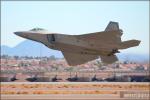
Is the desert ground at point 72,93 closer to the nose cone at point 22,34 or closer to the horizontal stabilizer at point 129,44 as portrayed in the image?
the nose cone at point 22,34

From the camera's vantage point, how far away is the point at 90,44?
35125mm

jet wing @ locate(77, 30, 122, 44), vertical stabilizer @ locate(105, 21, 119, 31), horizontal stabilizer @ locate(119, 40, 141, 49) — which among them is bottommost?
horizontal stabilizer @ locate(119, 40, 141, 49)

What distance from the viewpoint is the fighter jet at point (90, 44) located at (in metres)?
34.4

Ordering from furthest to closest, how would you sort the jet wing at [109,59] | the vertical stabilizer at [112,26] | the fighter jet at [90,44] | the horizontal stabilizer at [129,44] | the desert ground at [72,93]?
the desert ground at [72,93] → the vertical stabilizer at [112,26] → the jet wing at [109,59] → the fighter jet at [90,44] → the horizontal stabilizer at [129,44]

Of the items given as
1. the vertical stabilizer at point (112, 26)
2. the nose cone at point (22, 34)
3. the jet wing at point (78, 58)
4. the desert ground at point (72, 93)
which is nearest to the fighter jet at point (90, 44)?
the jet wing at point (78, 58)

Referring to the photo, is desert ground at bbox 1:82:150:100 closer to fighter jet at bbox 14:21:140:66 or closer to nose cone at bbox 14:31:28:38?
nose cone at bbox 14:31:28:38

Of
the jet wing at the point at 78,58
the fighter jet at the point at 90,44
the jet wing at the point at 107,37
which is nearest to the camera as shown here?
the fighter jet at the point at 90,44

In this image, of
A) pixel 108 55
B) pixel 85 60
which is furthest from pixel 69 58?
pixel 108 55

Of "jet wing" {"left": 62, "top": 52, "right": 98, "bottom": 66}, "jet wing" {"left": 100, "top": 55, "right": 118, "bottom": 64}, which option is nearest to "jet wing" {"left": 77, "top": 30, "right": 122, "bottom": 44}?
"jet wing" {"left": 100, "top": 55, "right": 118, "bottom": 64}

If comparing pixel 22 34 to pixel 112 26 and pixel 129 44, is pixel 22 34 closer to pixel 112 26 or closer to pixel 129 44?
pixel 112 26

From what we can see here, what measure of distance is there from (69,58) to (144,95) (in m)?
29.3

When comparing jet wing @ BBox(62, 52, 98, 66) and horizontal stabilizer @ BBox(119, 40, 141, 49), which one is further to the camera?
jet wing @ BBox(62, 52, 98, 66)

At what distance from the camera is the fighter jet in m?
34.4

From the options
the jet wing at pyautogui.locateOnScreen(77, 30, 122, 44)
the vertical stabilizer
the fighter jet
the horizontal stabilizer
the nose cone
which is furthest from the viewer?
the nose cone
